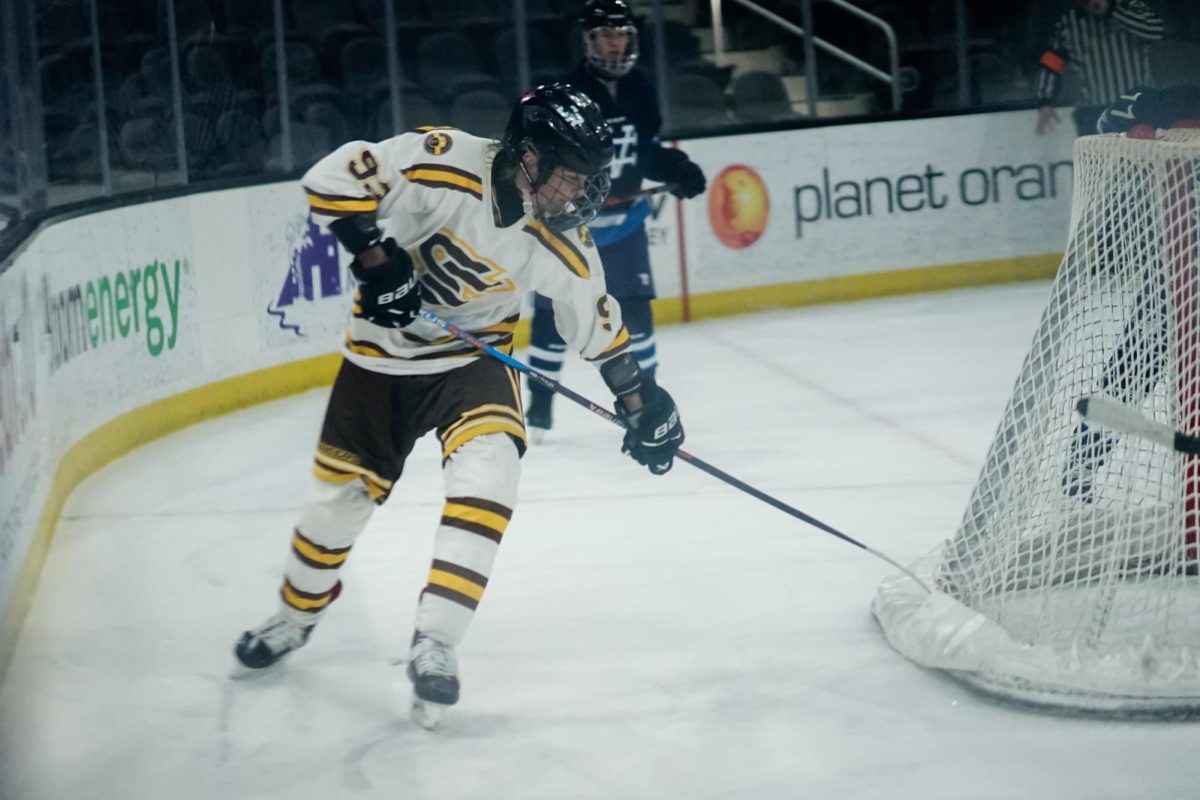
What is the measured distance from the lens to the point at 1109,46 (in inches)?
289

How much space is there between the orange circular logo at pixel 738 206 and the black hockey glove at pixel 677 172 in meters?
2.44

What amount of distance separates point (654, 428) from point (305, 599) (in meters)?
0.66

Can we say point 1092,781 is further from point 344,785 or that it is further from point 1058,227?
point 1058,227

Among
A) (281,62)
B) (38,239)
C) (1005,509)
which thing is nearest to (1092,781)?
(1005,509)

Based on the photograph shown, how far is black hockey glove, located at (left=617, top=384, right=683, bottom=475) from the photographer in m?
2.86

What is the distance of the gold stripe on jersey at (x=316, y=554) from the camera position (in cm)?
288

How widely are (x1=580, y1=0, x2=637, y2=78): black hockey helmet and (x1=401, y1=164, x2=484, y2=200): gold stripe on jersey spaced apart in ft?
5.80

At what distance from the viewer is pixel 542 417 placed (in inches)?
194

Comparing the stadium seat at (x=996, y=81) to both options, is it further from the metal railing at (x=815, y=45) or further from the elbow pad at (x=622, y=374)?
the elbow pad at (x=622, y=374)

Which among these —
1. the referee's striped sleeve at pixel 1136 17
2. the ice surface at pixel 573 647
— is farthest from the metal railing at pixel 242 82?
the referee's striped sleeve at pixel 1136 17

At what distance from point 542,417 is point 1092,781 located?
2647mm

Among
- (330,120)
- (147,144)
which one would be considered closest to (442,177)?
(147,144)

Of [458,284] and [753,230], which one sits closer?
[458,284]

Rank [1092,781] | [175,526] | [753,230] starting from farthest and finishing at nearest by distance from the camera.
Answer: [753,230] < [175,526] < [1092,781]
